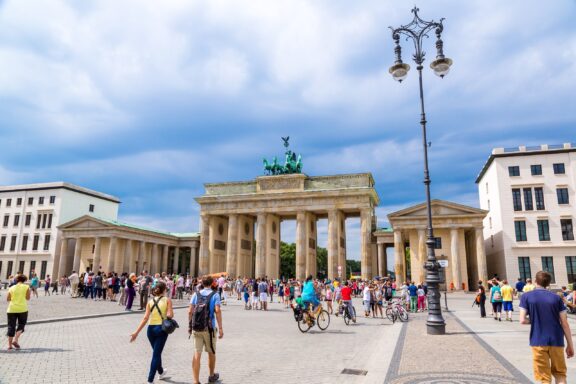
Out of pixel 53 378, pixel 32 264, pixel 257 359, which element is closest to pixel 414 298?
pixel 257 359

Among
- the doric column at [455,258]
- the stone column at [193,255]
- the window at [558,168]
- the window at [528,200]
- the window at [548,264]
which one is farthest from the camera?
the stone column at [193,255]

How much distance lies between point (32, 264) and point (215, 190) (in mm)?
31107

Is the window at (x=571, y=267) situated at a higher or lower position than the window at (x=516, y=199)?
lower

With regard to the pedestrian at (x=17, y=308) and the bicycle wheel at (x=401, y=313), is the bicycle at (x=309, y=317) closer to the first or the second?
the bicycle wheel at (x=401, y=313)

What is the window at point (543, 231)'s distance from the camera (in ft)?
144

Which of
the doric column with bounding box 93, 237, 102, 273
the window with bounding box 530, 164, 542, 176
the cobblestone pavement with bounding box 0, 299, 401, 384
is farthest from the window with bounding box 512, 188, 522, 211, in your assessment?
the doric column with bounding box 93, 237, 102, 273

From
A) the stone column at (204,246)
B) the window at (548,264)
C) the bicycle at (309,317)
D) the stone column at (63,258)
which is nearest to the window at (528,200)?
the window at (548,264)

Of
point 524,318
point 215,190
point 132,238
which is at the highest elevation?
point 215,190

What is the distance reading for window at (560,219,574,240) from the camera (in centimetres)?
4300

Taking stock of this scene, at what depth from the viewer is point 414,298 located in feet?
79.7

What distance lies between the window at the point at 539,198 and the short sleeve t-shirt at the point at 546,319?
151ft

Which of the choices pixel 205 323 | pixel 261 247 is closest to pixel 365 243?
pixel 261 247

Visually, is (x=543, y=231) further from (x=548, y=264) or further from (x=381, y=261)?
(x=381, y=261)

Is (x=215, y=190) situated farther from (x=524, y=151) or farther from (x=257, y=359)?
(x=257, y=359)
